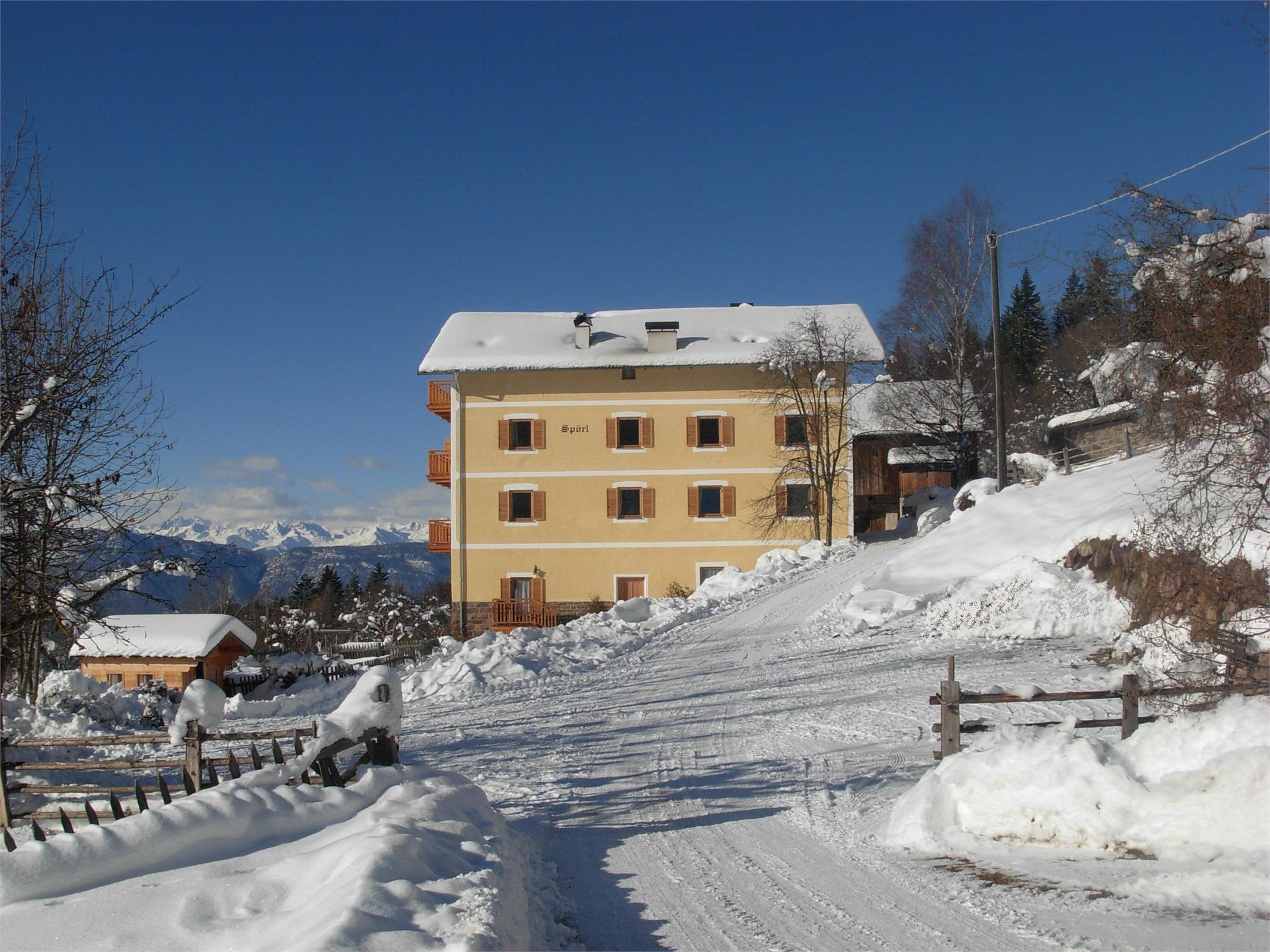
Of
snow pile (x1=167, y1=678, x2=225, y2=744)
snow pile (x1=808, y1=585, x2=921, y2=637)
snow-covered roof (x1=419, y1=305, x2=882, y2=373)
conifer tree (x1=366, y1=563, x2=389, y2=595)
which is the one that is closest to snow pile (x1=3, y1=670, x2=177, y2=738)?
snow pile (x1=167, y1=678, x2=225, y2=744)

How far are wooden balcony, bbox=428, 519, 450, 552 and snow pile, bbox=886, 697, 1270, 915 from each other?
1160 inches

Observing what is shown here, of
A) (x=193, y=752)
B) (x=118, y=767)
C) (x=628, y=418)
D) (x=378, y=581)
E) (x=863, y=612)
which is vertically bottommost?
(x=118, y=767)

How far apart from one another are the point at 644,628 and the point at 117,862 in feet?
60.8

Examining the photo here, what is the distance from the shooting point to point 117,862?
17.7 feet

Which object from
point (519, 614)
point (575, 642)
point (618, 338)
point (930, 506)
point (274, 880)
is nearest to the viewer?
point (274, 880)

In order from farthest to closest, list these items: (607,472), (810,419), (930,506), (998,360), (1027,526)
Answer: (930,506) → (607,472) → (810,419) → (998,360) → (1027,526)

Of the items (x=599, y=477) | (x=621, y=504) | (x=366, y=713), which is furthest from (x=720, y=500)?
(x=366, y=713)

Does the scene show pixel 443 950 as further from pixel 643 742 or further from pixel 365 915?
pixel 643 742

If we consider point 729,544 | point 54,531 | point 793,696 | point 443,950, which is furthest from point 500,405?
point 443,950

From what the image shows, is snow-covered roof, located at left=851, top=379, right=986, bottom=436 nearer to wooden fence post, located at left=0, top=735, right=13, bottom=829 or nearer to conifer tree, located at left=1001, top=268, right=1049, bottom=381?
conifer tree, located at left=1001, top=268, right=1049, bottom=381

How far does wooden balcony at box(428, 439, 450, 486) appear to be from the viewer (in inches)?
1414

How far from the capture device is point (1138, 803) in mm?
6551

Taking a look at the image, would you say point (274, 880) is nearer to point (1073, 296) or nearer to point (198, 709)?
point (198, 709)

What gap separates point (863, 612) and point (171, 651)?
1764 centimetres
